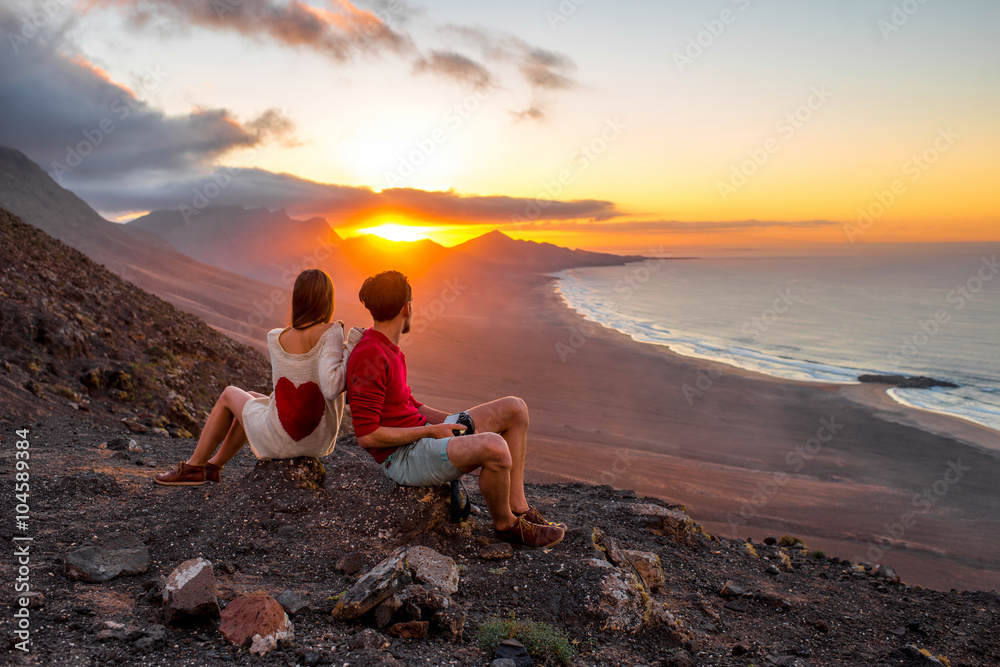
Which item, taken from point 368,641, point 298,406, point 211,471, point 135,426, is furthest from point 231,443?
point 135,426

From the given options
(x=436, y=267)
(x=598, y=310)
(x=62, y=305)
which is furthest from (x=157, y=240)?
(x=62, y=305)

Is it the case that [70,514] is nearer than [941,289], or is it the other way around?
[70,514]

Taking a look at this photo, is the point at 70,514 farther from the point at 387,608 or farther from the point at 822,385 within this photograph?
the point at 822,385

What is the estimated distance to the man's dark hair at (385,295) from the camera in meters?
3.83

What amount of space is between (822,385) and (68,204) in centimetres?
6684

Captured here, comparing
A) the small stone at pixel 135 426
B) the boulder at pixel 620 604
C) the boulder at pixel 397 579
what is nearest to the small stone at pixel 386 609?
the boulder at pixel 397 579

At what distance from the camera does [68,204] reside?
59.2 metres

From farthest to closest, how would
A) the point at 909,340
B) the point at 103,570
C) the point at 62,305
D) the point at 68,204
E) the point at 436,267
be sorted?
the point at 436,267, the point at 68,204, the point at 909,340, the point at 62,305, the point at 103,570

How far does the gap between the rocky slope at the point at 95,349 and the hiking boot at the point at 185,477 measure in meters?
2.89

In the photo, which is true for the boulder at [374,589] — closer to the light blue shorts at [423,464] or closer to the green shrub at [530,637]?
the green shrub at [530,637]

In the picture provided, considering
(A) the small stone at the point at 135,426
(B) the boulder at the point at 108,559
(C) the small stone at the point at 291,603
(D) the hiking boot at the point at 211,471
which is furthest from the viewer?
(A) the small stone at the point at 135,426

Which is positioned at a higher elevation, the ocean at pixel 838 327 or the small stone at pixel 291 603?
the ocean at pixel 838 327

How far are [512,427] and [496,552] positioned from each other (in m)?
0.82

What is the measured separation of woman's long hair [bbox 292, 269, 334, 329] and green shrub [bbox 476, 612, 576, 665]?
216cm
